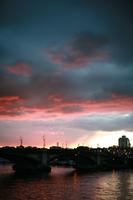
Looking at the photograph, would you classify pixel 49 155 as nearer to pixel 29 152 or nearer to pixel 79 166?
pixel 29 152

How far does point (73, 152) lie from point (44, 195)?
308 feet

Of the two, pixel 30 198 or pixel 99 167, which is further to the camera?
pixel 99 167

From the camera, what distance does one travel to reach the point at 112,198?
5994cm

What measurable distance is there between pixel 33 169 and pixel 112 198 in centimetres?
7881

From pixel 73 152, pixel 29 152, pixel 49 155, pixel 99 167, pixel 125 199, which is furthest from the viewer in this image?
pixel 99 167

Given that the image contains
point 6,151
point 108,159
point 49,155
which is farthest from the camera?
point 108,159

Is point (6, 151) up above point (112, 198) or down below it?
above

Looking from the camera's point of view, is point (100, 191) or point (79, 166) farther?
point (79, 166)

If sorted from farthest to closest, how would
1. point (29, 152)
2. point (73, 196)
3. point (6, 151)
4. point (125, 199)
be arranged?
point (29, 152) → point (6, 151) → point (73, 196) → point (125, 199)

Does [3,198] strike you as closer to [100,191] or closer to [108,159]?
[100,191]

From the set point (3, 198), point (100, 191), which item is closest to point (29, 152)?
point (100, 191)

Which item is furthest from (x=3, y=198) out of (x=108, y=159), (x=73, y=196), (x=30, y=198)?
(x=108, y=159)

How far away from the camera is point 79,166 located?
583ft

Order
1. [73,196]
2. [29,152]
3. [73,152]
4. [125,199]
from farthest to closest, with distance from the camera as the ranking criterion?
[73,152], [29,152], [73,196], [125,199]
